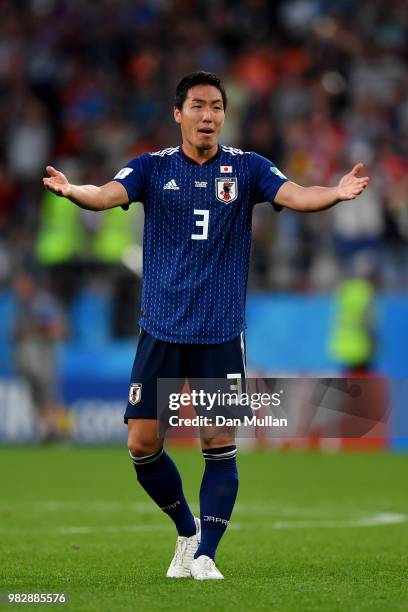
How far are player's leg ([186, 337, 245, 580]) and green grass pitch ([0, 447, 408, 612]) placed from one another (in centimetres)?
20

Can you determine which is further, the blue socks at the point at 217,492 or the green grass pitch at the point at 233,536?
the blue socks at the point at 217,492

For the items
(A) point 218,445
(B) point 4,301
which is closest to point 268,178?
(A) point 218,445

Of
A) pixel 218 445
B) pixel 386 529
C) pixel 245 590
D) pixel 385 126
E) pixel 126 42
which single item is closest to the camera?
pixel 245 590

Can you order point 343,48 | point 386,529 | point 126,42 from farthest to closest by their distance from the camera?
point 126,42 → point 343,48 → point 386,529

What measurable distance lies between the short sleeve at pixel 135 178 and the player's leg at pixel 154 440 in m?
0.65

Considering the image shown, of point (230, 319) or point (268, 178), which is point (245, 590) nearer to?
point (230, 319)

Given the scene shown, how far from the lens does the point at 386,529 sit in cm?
935

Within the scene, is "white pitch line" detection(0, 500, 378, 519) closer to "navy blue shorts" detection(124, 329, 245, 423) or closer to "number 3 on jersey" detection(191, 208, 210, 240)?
"navy blue shorts" detection(124, 329, 245, 423)

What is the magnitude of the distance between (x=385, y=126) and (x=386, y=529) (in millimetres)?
9824

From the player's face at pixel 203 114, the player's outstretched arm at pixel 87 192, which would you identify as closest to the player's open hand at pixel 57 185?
the player's outstretched arm at pixel 87 192

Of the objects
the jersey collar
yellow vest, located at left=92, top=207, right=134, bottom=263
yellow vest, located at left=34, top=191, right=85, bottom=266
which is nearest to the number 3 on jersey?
the jersey collar

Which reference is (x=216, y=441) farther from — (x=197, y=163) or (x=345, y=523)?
(x=345, y=523)

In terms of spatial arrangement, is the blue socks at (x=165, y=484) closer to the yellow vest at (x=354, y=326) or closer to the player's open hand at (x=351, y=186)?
the player's open hand at (x=351, y=186)

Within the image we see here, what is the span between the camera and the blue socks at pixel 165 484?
709cm
